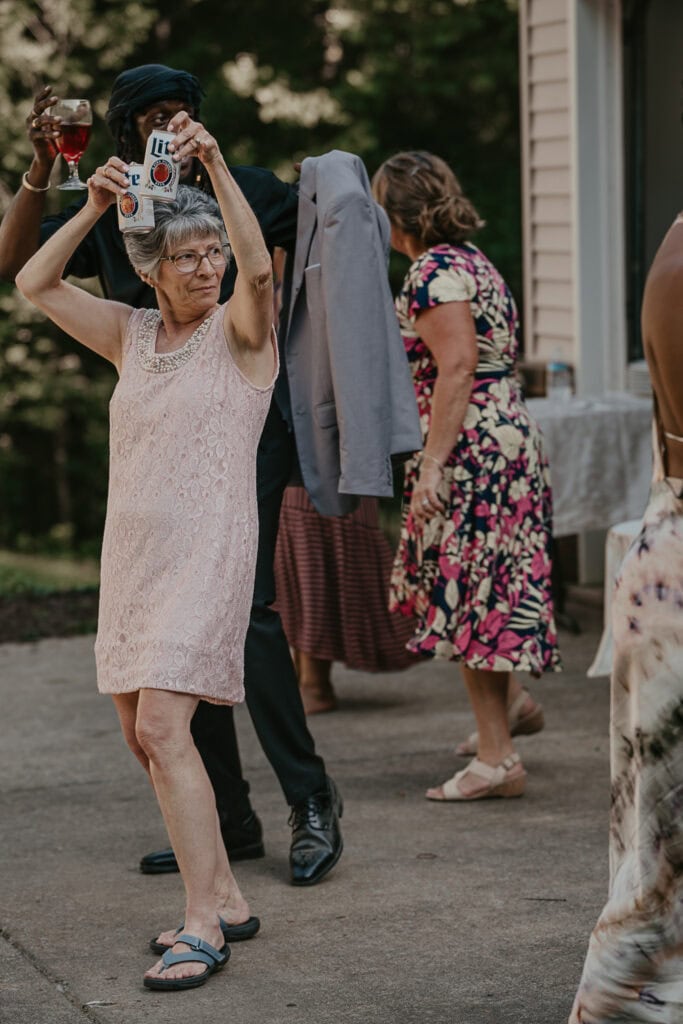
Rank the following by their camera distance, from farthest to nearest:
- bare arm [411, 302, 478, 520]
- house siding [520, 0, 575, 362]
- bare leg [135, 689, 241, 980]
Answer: house siding [520, 0, 575, 362], bare arm [411, 302, 478, 520], bare leg [135, 689, 241, 980]

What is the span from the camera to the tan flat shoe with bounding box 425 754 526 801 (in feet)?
17.5

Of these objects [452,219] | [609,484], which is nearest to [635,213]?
[609,484]

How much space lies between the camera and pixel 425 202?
5281mm

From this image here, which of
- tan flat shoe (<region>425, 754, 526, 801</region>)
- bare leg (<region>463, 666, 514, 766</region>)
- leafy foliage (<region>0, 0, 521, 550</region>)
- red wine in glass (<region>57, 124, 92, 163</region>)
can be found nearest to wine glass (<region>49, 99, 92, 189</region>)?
red wine in glass (<region>57, 124, 92, 163</region>)

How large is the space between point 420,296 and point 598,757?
1745mm

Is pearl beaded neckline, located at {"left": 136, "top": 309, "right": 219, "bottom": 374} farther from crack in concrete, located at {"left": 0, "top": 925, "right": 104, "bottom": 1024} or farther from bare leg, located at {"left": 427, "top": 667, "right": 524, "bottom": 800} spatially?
bare leg, located at {"left": 427, "top": 667, "right": 524, "bottom": 800}

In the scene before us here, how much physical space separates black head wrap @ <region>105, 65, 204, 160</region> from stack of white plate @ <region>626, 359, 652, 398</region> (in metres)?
4.21

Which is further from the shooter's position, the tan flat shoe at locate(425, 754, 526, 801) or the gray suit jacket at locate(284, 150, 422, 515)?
the tan flat shoe at locate(425, 754, 526, 801)

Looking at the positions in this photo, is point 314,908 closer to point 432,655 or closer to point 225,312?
point 432,655

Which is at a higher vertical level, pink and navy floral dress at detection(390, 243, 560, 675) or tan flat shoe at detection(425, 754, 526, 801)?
pink and navy floral dress at detection(390, 243, 560, 675)

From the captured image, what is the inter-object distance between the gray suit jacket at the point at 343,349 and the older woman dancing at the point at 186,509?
56 centimetres

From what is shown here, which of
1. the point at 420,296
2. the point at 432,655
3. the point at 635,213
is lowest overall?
the point at 432,655

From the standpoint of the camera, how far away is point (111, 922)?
434cm

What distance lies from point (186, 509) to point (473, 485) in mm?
1590
